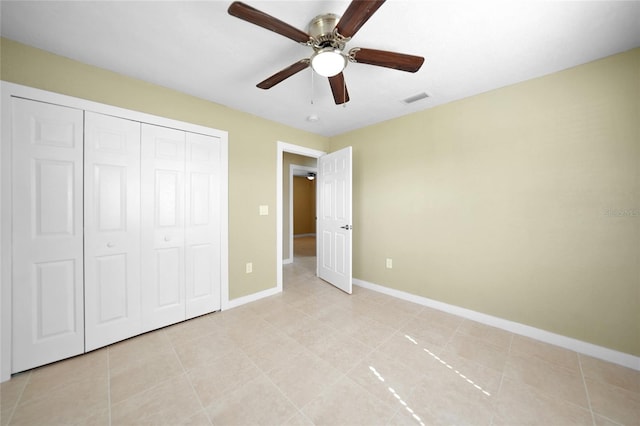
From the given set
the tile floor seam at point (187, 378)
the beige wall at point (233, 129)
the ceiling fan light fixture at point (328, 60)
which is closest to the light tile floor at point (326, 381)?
the tile floor seam at point (187, 378)

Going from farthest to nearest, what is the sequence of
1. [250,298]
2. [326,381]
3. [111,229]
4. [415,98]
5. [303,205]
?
1. [303,205]
2. [250,298]
3. [415,98]
4. [111,229]
5. [326,381]

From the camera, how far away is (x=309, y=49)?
1788mm

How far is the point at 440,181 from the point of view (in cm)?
274

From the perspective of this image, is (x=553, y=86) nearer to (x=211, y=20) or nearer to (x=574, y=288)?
(x=574, y=288)

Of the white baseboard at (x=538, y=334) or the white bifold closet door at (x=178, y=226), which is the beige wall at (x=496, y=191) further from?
the white bifold closet door at (x=178, y=226)

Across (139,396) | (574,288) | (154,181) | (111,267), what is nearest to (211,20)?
(154,181)

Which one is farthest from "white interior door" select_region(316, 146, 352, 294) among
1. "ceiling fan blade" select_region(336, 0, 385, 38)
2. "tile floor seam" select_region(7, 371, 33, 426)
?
"tile floor seam" select_region(7, 371, 33, 426)

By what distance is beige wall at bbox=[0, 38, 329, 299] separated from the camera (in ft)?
5.80

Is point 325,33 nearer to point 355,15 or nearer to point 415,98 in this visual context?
point 355,15

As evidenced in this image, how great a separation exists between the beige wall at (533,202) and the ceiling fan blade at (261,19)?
6.87 feet

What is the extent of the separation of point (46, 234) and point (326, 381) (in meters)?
2.39

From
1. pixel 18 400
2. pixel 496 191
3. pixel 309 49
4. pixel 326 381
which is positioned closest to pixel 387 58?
pixel 309 49

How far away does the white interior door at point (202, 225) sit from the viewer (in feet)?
8.11

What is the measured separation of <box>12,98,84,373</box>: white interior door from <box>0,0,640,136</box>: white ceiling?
0.63 metres
